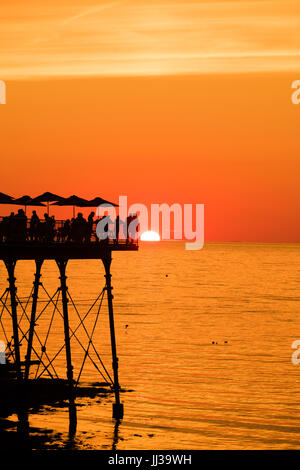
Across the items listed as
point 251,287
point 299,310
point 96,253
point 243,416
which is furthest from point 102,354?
point 251,287

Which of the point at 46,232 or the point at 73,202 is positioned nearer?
the point at 46,232

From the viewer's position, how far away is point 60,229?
136 ft

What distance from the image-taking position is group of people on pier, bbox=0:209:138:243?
40.3m

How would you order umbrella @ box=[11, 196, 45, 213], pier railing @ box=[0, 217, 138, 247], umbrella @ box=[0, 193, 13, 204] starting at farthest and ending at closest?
umbrella @ box=[11, 196, 45, 213]
umbrella @ box=[0, 193, 13, 204]
pier railing @ box=[0, 217, 138, 247]

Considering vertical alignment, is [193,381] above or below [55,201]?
below

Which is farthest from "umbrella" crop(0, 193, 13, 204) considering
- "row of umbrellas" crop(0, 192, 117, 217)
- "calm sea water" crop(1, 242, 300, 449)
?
"calm sea water" crop(1, 242, 300, 449)

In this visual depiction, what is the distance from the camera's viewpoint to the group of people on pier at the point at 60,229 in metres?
40.3

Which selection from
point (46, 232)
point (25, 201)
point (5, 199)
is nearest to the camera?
point (46, 232)

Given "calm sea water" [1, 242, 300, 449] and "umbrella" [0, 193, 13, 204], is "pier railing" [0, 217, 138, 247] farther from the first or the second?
"calm sea water" [1, 242, 300, 449]

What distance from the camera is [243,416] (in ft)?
157

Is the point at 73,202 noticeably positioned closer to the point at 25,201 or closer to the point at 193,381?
the point at 25,201

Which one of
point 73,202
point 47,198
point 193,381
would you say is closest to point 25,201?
point 47,198

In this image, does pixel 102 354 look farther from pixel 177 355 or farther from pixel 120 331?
pixel 120 331

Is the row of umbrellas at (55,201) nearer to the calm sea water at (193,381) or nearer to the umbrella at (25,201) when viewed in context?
the umbrella at (25,201)
